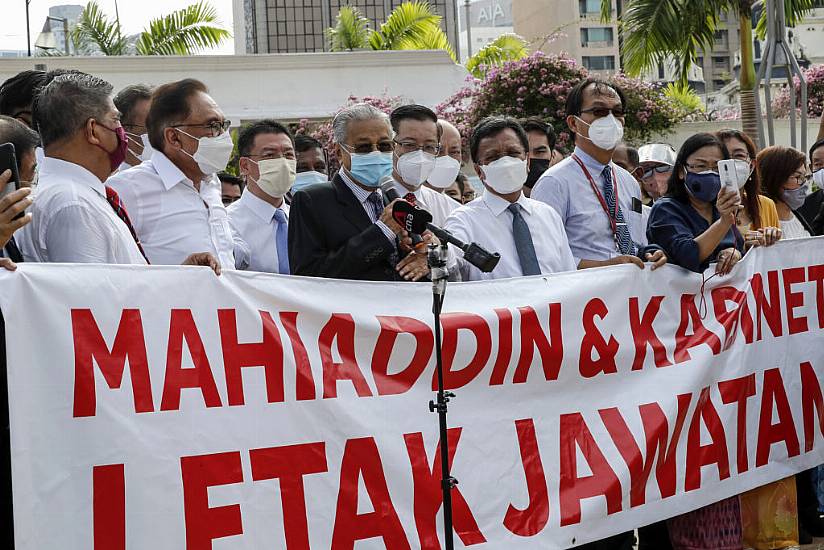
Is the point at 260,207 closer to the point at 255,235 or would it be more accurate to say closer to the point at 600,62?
the point at 255,235

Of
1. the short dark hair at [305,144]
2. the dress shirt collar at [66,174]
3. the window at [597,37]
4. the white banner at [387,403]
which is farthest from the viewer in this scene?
the window at [597,37]

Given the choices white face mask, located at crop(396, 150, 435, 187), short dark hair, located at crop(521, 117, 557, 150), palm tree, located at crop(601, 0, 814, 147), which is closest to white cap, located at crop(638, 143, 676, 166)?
short dark hair, located at crop(521, 117, 557, 150)

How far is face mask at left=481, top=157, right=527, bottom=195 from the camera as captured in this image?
522cm

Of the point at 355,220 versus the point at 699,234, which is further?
the point at 699,234

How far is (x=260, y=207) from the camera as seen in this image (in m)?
5.93

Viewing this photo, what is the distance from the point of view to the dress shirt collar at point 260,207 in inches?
233

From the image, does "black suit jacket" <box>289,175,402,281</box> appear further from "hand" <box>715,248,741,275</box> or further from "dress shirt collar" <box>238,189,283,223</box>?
"hand" <box>715,248,741,275</box>

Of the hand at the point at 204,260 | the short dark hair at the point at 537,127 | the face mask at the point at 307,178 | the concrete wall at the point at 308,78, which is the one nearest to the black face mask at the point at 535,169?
the short dark hair at the point at 537,127

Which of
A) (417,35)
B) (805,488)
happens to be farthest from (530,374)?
(417,35)

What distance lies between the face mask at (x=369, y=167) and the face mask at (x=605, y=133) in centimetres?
139

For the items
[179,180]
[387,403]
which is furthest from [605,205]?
[179,180]

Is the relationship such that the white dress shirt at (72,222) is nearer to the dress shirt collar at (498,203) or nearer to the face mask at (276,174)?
the face mask at (276,174)

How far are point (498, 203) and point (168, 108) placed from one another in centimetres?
152

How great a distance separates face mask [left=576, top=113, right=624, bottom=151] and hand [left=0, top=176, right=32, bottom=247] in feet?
10.3
